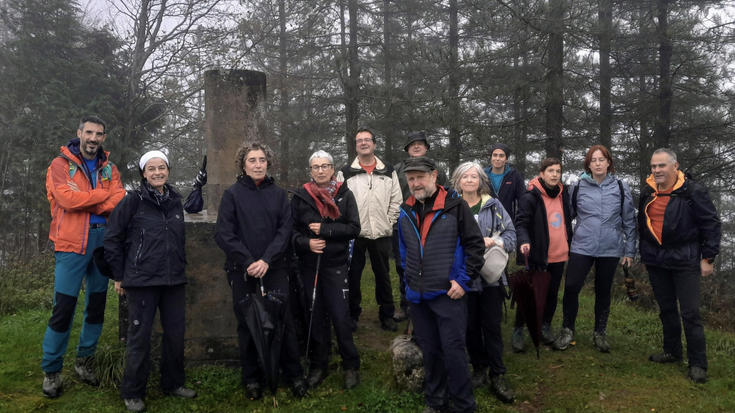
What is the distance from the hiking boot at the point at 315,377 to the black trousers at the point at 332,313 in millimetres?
42

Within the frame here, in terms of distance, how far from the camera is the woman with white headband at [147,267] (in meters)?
3.96

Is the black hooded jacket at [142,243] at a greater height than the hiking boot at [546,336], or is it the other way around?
the black hooded jacket at [142,243]

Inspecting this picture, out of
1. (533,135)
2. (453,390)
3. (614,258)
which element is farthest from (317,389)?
(533,135)

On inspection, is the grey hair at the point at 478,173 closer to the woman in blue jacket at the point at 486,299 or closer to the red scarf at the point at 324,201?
the woman in blue jacket at the point at 486,299

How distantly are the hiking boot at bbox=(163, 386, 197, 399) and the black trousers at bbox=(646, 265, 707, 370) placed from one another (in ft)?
14.7

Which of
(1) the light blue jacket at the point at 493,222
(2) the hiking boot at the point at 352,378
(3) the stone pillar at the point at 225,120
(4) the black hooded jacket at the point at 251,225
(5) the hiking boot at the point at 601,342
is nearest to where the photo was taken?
(4) the black hooded jacket at the point at 251,225

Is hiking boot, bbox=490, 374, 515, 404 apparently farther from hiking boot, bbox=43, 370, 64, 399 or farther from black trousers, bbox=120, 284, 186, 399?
hiking boot, bbox=43, 370, 64, 399

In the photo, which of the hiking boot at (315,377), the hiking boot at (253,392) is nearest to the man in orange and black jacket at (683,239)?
the hiking boot at (315,377)

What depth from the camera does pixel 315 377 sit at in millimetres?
4484

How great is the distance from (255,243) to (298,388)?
1311mm

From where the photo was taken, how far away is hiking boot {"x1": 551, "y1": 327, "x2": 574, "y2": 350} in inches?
212

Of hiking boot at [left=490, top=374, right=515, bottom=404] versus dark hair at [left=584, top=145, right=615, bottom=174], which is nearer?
hiking boot at [left=490, top=374, right=515, bottom=404]

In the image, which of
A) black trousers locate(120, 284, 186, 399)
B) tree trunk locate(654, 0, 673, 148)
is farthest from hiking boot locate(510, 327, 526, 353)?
tree trunk locate(654, 0, 673, 148)

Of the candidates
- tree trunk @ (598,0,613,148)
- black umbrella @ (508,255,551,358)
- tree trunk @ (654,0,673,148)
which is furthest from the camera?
tree trunk @ (654,0,673,148)
